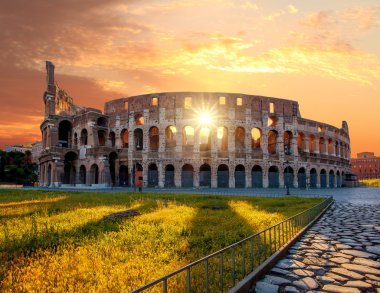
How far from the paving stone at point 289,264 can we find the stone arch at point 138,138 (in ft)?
110

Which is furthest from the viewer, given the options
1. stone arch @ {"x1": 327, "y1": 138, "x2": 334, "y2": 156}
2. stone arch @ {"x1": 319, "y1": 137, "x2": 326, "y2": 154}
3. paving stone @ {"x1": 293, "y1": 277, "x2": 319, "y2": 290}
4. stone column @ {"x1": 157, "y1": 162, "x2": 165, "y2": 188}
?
stone arch @ {"x1": 327, "y1": 138, "x2": 334, "y2": 156}

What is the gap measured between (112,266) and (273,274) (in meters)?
2.76

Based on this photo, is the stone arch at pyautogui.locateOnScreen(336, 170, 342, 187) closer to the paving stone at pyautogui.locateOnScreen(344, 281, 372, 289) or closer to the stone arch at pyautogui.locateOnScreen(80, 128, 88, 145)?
the stone arch at pyautogui.locateOnScreen(80, 128, 88, 145)

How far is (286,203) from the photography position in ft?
50.6

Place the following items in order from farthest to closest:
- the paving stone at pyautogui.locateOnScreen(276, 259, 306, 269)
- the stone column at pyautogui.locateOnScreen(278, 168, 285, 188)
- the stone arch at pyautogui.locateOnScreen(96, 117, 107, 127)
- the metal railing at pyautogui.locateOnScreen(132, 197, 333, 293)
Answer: the stone arch at pyautogui.locateOnScreen(96, 117, 107, 127) < the stone column at pyautogui.locateOnScreen(278, 168, 285, 188) < the paving stone at pyautogui.locateOnScreen(276, 259, 306, 269) < the metal railing at pyautogui.locateOnScreen(132, 197, 333, 293)

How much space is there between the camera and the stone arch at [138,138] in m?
38.3

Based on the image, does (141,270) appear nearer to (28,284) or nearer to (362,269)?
(28,284)

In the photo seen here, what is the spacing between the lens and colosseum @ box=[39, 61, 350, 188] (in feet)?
117

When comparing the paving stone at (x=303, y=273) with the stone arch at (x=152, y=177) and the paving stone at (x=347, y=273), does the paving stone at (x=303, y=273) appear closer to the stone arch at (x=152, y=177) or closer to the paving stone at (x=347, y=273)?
the paving stone at (x=347, y=273)

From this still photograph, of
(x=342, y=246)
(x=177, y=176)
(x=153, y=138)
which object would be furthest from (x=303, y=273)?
(x=153, y=138)

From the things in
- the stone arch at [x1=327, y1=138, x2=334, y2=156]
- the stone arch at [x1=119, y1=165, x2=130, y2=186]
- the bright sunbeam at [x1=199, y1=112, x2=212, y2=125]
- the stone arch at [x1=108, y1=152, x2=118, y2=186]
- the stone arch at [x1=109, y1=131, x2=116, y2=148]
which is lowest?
the stone arch at [x1=119, y1=165, x2=130, y2=186]

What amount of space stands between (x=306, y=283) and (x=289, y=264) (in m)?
0.95

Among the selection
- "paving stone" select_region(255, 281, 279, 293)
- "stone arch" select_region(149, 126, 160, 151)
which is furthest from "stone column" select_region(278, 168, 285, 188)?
"paving stone" select_region(255, 281, 279, 293)

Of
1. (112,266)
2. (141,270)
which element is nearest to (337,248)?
(141,270)
